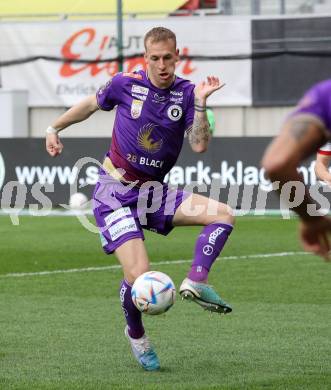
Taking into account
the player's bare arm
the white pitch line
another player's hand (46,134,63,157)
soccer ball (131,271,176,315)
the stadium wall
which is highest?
another player's hand (46,134,63,157)

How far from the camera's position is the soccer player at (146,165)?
25.9 ft

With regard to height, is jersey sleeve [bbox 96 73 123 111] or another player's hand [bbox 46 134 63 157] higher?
jersey sleeve [bbox 96 73 123 111]

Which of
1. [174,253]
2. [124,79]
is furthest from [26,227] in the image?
[124,79]

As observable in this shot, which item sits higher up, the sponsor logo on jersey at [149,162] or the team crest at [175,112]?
the team crest at [175,112]

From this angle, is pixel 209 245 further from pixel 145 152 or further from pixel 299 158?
pixel 299 158

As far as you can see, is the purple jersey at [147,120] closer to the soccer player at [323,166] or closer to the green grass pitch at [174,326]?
the green grass pitch at [174,326]

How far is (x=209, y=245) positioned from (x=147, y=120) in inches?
38.9

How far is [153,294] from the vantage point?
7406 millimetres

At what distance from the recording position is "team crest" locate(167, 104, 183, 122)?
8.15 meters

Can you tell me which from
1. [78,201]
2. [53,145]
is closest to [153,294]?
[53,145]

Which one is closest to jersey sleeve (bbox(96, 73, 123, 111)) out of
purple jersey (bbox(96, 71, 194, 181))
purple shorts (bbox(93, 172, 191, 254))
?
purple jersey (bbox(96, 71, 194, 181))

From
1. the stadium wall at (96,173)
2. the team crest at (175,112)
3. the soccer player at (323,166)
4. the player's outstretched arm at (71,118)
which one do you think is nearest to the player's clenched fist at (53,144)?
the player's outstretched arm at (71,118)

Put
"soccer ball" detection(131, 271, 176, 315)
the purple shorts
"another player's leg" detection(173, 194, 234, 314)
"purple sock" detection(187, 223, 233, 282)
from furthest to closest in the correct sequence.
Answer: the purple shorts → "purple sock" detection(187, 223, 233, 282) → "another player's leg" detection(173, 194, 234, 314) → "soccer ball" detection(131, 271, 176, 315)

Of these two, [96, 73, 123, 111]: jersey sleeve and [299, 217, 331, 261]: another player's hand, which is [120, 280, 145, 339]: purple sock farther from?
[299, 217, 331, 261]: another player's hand
